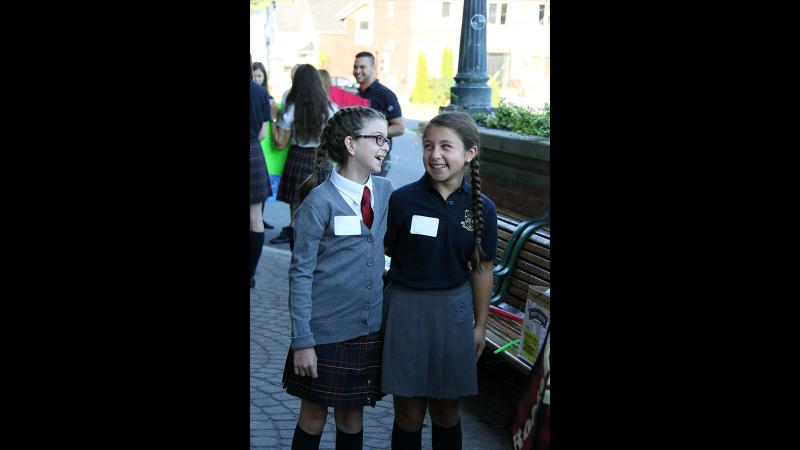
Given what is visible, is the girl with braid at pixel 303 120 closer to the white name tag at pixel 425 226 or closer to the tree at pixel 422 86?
the white name tag at pixel 425 226

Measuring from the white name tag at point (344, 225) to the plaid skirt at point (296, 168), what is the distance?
439 centimetres

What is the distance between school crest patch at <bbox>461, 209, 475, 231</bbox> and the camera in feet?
11.2

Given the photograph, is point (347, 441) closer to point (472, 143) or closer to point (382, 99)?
point (472, 143)

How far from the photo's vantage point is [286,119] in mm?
8016

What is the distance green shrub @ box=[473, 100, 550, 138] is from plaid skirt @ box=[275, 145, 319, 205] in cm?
146

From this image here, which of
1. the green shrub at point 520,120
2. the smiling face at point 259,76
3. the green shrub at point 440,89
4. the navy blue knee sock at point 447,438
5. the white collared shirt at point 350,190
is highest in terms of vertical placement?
the green shrub at point 440,89

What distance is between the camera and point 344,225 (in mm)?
3316

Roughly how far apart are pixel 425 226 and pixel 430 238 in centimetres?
5

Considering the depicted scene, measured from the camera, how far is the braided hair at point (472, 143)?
3414 mm

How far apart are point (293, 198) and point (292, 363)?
461cm

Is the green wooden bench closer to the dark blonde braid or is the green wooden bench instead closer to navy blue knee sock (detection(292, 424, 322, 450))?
the dark blonde braid

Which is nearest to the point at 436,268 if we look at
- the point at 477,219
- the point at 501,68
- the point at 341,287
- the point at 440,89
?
the point at 477,219

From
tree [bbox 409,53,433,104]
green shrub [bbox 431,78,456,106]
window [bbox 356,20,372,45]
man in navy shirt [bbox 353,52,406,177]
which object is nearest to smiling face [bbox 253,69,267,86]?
man in navy shirt [bbox 353,52,406,177]

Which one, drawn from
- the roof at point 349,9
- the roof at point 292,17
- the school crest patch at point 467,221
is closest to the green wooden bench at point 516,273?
the school crest patch at point 467,221
